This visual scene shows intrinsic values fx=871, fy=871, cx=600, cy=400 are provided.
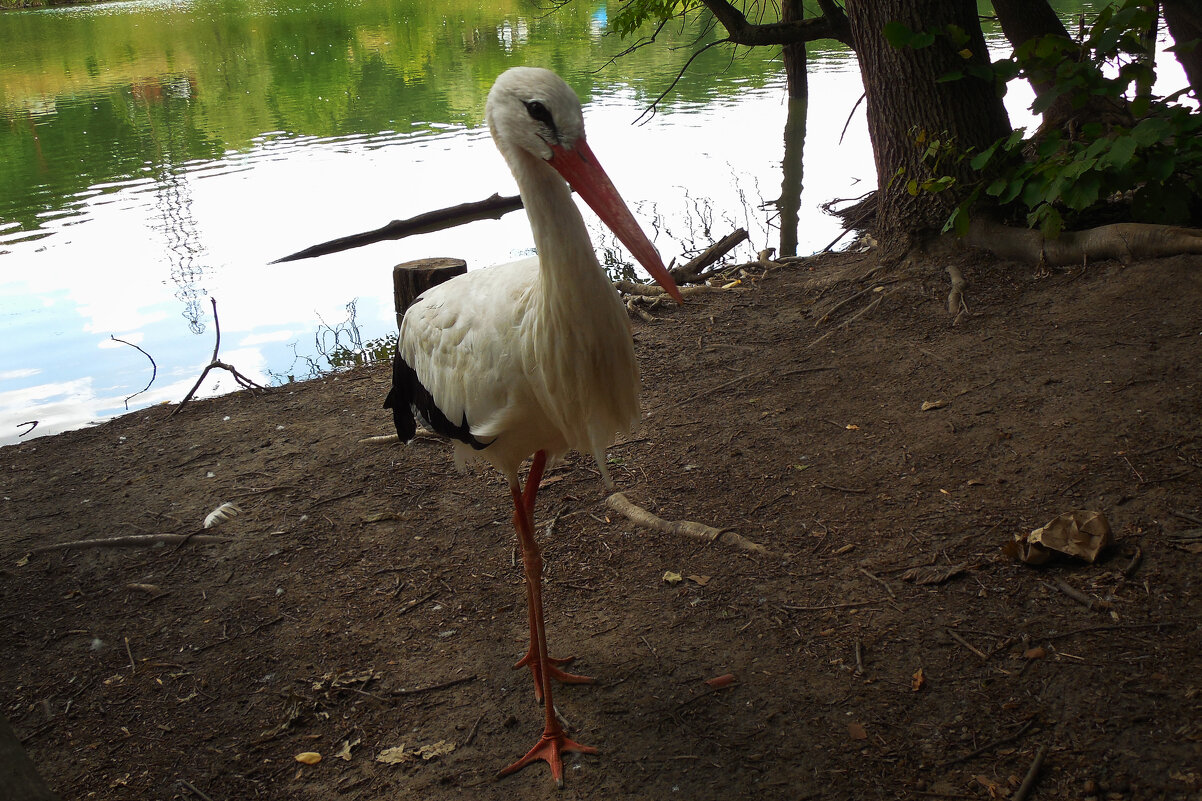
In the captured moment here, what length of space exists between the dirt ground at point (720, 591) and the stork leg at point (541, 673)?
6 centimetres

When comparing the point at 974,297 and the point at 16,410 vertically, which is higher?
the point at 974,297

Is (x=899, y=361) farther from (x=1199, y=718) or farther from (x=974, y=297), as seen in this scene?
(x=1199, y=718)

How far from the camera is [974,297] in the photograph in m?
5.08

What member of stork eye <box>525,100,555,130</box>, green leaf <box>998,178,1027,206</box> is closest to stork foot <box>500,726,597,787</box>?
stork eye <box>525,100,555,130</box>

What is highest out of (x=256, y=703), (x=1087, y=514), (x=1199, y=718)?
(x=1087, y=514)

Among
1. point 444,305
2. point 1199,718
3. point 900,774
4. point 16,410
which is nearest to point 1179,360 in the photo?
point 1199,718

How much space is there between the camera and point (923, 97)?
5.19m

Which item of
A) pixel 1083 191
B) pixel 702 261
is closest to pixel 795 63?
pixel 702 261

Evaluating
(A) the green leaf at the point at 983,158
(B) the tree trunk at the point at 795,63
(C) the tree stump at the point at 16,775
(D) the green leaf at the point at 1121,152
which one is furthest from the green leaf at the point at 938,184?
(B) the tree trunk at the point at 795,63

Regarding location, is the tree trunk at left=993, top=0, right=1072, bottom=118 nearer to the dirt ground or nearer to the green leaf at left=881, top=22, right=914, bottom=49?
the green leaf at left=881, top=22, right=914, bottom=49

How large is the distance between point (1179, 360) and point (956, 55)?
7.52ft

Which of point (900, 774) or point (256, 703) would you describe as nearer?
point (900, 774)

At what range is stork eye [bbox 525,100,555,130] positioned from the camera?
7.79ft

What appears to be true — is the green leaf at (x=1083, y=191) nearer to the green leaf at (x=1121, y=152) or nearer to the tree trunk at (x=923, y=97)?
the green leaf at (x=1121, y=152)
